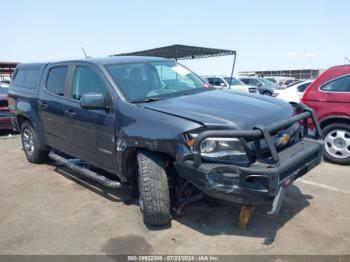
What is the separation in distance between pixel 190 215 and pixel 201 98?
132 centimetres

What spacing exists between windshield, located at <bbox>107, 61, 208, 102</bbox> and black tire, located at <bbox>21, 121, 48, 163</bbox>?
101 inches

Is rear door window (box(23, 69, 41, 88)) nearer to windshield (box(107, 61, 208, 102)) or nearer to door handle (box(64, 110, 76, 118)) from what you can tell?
door handle (box(64, 110, 76, 118))

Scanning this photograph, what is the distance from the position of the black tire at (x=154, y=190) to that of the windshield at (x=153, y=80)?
2.68 feet

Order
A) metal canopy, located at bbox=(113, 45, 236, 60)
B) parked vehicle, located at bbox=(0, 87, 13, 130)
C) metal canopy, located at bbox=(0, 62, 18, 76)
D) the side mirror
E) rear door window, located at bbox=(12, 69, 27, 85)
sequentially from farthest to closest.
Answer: metal canopy, located at bbox=(113, 45, 236, 60) < metal canopy, located at bbox=(0, 62, 18, 76) < parked vehicle, located at bbox=(0, 87, 13, 130) < rear door window, located at bbox=(12, 69, 27, 85) < the side mirror

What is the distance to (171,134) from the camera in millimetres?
3617

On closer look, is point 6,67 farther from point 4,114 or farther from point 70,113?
point 70,113

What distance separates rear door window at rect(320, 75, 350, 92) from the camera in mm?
6309

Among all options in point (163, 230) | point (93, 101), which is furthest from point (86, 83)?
point (163, 230)

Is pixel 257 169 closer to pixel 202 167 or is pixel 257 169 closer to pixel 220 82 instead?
Result: pixel 202 167

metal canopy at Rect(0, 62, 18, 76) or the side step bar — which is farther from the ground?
metal canopy at Rect(0, 62, 18, 76)

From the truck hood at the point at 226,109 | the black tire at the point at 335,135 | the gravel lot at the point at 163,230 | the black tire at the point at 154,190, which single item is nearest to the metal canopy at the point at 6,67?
the gravel lot at the point at 163,230

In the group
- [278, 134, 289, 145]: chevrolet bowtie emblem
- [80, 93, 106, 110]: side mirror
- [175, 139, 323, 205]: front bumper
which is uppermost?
[80, 93, 106, 110]: side mirror

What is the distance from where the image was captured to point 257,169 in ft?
10.8

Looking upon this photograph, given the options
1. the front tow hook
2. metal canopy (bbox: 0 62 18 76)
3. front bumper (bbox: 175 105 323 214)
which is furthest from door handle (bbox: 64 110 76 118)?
metal canopy (bbox: 0 62 18 76)
